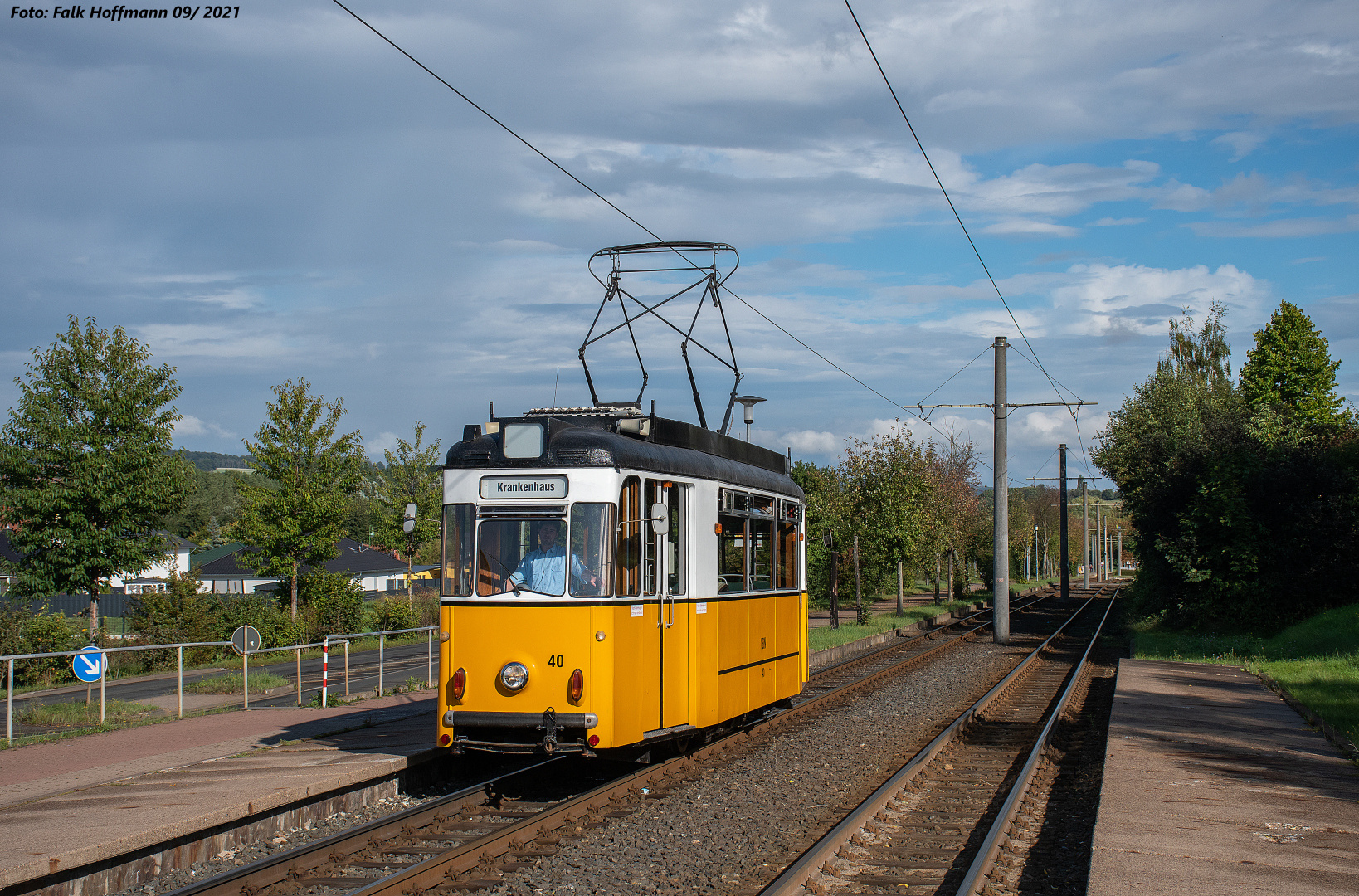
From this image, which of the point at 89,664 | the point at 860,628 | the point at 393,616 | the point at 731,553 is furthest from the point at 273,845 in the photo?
the point at 393,616

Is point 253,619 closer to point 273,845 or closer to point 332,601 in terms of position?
point 332,601

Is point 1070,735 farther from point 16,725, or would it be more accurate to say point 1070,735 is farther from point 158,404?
point 158,404

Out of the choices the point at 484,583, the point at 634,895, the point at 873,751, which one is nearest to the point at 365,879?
the point at 634,895

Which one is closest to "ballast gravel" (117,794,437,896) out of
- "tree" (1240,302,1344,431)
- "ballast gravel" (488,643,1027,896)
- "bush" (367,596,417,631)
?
"ballast gravel" (488,643,1027,896)

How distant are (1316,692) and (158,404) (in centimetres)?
2946

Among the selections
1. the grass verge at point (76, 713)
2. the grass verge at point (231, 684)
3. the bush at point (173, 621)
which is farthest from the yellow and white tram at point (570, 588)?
the bush at point (173, 621)

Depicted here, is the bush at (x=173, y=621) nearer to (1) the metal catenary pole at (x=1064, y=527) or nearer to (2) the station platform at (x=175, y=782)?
(2) the station platform at (x=175, y=782)

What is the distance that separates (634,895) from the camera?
6.91 meters

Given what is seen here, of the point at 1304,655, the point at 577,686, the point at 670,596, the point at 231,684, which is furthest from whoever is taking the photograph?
the point at 231,684

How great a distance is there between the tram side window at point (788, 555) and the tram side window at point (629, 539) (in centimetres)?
404

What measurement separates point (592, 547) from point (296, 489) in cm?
2838

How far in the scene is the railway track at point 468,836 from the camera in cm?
707

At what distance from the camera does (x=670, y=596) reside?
401 inches

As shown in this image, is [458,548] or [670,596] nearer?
[458,548]
